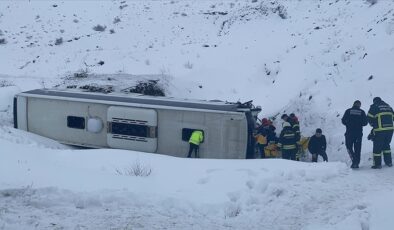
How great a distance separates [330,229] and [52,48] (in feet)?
87.1

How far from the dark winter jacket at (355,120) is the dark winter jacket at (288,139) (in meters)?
2.16

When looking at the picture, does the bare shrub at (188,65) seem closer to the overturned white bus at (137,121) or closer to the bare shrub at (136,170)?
the overturned white bus at (137,121)

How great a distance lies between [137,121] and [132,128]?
29 centimetres

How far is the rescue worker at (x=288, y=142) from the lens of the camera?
48.9ft

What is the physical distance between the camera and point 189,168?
10125mm

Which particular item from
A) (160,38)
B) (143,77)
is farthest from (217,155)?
(160,38)

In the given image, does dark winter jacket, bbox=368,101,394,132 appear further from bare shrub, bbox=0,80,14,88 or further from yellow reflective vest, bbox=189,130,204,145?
bare shrub, bbox=0,80,14,88

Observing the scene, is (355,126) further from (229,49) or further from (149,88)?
(229,49)

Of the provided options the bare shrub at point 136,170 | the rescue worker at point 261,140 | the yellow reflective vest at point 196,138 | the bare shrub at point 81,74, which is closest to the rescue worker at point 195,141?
the yellow reflective vest at point 196,138

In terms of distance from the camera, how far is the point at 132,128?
1539 cm

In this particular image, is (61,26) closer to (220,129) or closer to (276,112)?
(276,112)

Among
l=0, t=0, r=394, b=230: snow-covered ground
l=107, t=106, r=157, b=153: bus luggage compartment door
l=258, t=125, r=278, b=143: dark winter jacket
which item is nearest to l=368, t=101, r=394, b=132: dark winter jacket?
l=0, t=0, r=394, b=230: snow-covered ground

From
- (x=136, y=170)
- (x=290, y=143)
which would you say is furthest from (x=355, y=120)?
(x=136, y=170)

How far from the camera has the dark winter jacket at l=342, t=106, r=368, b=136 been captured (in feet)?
42.3
